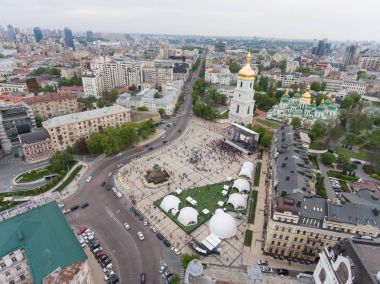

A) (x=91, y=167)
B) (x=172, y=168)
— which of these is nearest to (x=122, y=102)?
(x=91, y=167)

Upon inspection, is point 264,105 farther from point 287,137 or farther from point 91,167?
point 91,167

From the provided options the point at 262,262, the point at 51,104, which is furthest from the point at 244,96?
the point at 51,104

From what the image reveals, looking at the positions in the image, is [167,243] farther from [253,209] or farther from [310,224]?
[310,224]

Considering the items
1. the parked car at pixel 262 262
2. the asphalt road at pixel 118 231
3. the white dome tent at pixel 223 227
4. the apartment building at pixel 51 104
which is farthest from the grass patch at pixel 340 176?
the apartment building at pixel 51 104

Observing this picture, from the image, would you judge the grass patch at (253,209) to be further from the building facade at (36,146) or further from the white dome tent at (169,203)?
the building facade at (36,146)

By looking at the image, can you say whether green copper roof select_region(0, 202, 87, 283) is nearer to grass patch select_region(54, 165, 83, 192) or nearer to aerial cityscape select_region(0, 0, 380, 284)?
aerial cityscape select_region(0, 0, 380, 284)

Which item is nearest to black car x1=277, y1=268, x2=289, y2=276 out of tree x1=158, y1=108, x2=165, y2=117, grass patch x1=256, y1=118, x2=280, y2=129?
grass patch x1=256, y1=118, x2=280, y2=129
